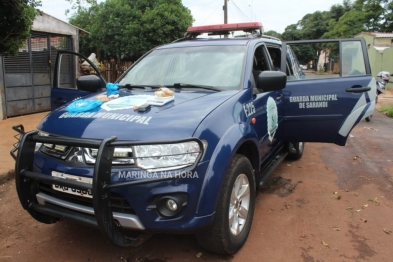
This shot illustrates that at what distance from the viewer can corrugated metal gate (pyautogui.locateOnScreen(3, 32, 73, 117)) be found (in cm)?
838

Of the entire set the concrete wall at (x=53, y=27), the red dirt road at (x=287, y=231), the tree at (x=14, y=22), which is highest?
the concrete wall at (x=53, y=27)

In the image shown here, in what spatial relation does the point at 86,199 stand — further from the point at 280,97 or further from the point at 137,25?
the point at 137,25

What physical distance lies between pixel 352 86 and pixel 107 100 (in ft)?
9.43

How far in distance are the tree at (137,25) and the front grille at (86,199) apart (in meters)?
12.1

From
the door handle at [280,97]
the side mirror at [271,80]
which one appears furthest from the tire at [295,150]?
the side mirror at [271,80]

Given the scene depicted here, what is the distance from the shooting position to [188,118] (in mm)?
2557

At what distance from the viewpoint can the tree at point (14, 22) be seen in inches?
173

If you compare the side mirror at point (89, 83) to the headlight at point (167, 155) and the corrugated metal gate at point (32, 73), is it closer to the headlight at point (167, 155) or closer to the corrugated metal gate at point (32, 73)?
the headlight at point (167, 155)

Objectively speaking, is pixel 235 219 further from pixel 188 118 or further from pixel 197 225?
pixel 188 118

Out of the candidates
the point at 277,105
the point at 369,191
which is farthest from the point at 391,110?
the point at 277,105

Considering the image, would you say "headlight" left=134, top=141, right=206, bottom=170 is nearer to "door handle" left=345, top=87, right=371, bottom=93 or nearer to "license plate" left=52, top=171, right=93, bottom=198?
"license plate" left=52, top=171, right=93, bottom=198

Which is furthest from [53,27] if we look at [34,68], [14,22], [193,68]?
[193,68]

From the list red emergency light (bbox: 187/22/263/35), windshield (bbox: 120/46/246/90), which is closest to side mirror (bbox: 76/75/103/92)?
windshield (bbox: 120/46/246/90)

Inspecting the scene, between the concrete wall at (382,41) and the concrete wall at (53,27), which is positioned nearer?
the concrete wall at (53,27)
